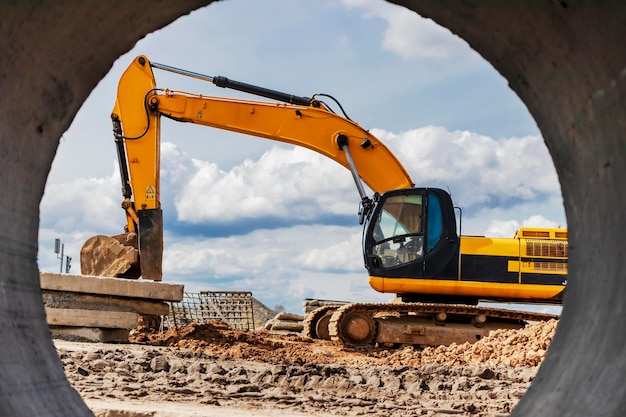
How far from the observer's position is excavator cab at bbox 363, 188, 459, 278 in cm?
1221

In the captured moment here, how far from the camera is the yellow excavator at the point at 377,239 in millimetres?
12289

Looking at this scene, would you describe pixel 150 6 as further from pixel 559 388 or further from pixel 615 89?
pixel 559 388

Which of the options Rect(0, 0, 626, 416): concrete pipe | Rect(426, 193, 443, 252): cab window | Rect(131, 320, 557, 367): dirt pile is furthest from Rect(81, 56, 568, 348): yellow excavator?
Rect(0, 0, 626, 416): concrete pipe

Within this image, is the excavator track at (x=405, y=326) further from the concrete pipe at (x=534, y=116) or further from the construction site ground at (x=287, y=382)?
the concrete pipe at (x=534, y=116)

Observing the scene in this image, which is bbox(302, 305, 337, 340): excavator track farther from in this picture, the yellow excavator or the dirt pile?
the dirt pile

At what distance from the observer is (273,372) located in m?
7.63

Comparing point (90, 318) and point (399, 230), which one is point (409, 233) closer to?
point (399, 230)

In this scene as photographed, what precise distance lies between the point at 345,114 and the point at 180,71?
312 cm

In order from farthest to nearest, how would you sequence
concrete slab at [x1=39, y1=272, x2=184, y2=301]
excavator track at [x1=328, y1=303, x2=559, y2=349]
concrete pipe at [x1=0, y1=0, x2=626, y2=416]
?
excavator track at [x1=328, y1=303, x2=559, y2=349] → concrete slab at [x1=39, y1=272, x2=184, y2=301] → concrete pipe at [x1=0, y1=0, x2=626, y2=416]

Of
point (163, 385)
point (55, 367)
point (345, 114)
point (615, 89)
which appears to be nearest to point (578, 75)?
point (615, 89)

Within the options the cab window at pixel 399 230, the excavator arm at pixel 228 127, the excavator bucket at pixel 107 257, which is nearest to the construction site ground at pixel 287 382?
the excavator bucket at pixel 107 257

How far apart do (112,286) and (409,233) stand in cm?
485

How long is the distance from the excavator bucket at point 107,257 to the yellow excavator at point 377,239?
2 cm

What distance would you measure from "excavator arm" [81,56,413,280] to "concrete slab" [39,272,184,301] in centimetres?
194
